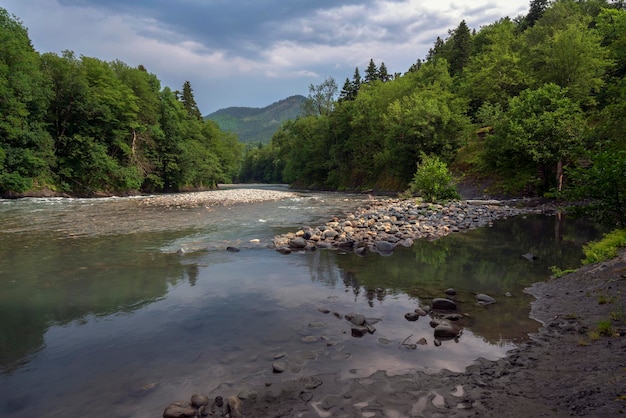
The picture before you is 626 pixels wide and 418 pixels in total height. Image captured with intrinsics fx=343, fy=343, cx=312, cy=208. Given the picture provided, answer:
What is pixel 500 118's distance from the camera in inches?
1459

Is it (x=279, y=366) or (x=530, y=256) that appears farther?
(x=530, y=256)

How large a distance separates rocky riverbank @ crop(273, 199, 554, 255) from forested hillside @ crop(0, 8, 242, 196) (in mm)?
38363

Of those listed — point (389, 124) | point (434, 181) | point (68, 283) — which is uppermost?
point (389, 124)

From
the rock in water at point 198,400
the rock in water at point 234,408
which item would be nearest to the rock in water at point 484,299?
the rock in water at point 234,408

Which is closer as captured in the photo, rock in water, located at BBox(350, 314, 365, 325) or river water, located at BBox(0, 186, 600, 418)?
river water, located at BBox(0, 186, 600, 418)

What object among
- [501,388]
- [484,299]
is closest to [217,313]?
[501,388]

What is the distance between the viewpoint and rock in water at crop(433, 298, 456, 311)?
730 centimetres

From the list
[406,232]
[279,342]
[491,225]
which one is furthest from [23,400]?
[491,225]

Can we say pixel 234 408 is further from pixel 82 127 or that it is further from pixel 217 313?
pixel 82 127

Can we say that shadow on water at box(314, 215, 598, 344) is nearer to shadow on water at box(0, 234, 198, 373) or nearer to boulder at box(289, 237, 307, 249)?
boulder at box(289, 237, 307, 249)

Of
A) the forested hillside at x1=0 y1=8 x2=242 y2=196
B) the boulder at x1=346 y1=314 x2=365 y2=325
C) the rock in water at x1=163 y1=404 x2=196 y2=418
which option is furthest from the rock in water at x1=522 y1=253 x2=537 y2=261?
the forested hillside at x1=0 y1=8 x2=242 y2=196

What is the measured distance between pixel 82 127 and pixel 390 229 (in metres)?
47.2

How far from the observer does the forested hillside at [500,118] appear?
2683cm

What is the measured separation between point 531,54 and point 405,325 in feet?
200
